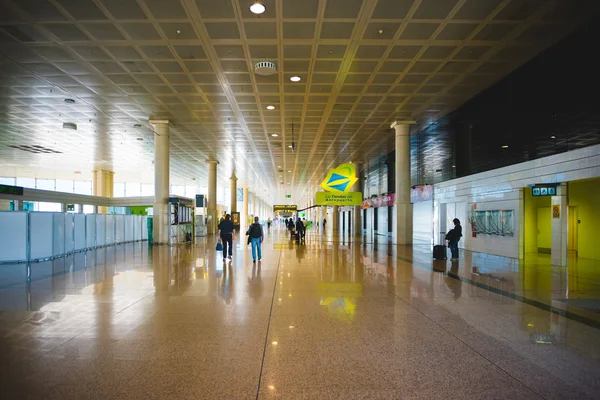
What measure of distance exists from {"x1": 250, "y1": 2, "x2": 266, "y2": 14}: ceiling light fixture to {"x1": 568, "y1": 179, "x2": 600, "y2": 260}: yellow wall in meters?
14.3

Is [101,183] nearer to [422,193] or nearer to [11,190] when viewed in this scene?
[11,190]

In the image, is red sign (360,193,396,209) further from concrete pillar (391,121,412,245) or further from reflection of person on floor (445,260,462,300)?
reflection of person on floor (445,260,462,300)

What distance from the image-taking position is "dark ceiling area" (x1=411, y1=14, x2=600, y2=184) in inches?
531

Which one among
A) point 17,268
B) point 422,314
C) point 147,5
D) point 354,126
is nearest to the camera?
point 422,314

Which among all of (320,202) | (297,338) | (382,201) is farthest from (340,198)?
(297,338)

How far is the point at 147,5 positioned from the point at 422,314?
393 inches

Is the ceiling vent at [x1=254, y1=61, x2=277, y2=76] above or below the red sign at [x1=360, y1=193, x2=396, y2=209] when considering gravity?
above

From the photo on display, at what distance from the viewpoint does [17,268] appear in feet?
38.8

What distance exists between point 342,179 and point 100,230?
1368cm

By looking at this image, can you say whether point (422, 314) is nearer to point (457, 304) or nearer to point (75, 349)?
point (457, 304)

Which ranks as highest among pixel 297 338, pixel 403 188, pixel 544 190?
pixel 403 188

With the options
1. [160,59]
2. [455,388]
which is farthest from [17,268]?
[455,388]

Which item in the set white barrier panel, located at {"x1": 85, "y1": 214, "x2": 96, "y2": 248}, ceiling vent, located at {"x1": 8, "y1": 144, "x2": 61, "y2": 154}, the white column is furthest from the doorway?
ceiling vent, located at {"x1": 8, "y1": 144, "x2": 61, "y2": 154}

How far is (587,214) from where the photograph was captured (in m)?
16.4
